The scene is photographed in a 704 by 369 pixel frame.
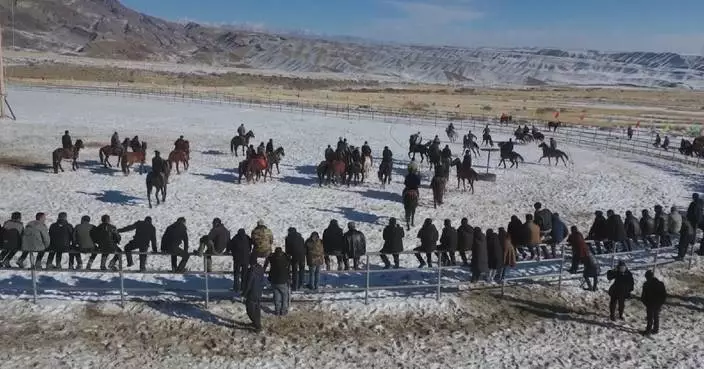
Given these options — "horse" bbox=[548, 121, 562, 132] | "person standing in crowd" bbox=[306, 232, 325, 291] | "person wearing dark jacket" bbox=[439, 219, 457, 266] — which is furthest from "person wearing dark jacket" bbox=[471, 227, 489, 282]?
"horse" bbox=[548, 121, 562, 132]

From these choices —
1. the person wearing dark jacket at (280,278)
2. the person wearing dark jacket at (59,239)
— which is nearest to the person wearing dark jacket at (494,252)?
the person wearing dark jacket at (280,278)

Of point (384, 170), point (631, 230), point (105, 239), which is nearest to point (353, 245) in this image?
point (105, 239)

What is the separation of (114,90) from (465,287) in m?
59.1

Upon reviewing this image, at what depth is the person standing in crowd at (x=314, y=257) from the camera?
544 inches

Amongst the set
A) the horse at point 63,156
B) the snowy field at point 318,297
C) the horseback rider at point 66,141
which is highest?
the horseback rider at point 66,141

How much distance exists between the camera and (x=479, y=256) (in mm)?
14422

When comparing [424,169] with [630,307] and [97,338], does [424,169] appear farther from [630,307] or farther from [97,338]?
[97,338]

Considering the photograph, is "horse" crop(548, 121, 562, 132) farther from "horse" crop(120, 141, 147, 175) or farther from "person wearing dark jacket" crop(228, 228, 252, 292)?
"person wearing dark jacket" crop(228, 228, 252, 292)

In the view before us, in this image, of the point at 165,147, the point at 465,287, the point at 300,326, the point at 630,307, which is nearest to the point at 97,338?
the point at 300,326

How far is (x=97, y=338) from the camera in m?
11.9

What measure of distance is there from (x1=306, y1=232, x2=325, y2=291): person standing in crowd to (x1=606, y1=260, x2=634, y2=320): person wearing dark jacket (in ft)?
20.1

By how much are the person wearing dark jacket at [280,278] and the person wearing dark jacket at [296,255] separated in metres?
0.49

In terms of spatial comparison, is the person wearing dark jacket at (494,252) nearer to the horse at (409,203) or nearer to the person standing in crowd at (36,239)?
the horse at (409,203)

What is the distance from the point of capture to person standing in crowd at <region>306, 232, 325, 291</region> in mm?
13812
